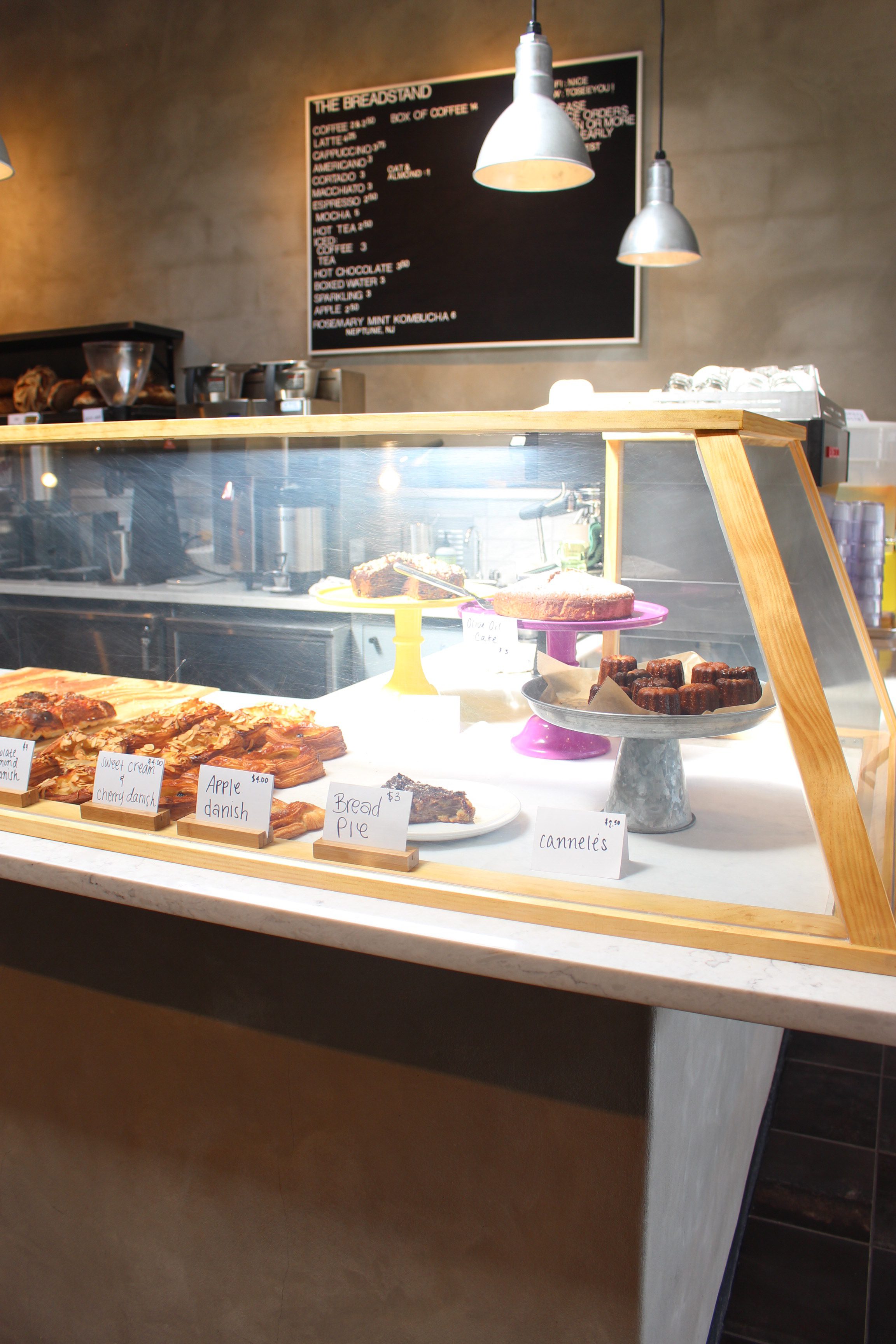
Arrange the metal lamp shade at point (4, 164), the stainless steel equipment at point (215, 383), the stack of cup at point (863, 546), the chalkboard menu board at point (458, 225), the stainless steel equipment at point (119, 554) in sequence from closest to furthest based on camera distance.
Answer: the stainless steel equipment at point (119, 554), the stack of cup at point (863, 546), the metal lamp shade at point (4, 164), the chalkboard menu board at point (458, 225), the stainless steel equipment at point (215, 383)

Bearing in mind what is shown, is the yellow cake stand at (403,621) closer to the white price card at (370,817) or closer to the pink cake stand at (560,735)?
the pink cake stand at (560,735)

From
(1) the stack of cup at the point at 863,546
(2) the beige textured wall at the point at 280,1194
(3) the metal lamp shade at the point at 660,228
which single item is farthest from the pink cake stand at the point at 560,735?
(3) the metal lamp shade at the point at 660,228

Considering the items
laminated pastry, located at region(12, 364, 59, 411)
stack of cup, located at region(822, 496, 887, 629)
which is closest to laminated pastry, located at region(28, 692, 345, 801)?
stack of cup, located at region(822, 496, 887, 629)

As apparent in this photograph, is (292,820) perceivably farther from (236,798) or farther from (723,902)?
(723,902)

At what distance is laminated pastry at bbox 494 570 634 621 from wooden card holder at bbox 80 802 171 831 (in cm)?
52

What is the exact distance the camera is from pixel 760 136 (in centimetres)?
356

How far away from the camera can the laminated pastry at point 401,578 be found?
1.34 meters

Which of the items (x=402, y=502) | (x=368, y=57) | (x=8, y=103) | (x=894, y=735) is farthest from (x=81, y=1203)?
(x=8, y=103)

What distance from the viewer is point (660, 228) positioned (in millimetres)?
3090

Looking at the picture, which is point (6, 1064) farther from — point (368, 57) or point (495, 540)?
point (368, 57)

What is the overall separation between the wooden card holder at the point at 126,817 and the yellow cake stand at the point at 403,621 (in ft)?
1.19

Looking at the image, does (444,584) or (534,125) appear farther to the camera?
(534,125)

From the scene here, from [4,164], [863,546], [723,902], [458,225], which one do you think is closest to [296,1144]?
[723,902]

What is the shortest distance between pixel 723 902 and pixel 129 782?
70cm
